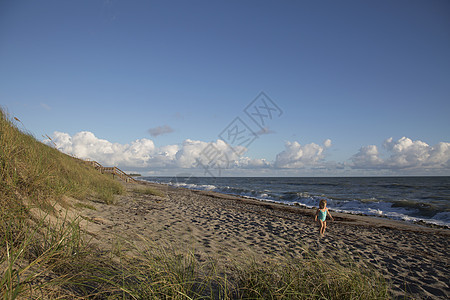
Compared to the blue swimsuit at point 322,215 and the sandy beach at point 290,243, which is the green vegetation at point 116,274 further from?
the blue swimsuit at point 322,215

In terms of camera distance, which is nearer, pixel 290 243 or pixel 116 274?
pixel 116 274

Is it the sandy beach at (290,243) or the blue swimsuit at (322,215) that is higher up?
the blue swimsuit at (322,215)

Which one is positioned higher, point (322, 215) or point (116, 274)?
point (116, 274)

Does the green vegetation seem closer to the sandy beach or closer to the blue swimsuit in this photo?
the sandy beach

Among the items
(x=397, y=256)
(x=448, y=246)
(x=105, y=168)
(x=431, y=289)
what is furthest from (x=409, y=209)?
(x=105, y=168)

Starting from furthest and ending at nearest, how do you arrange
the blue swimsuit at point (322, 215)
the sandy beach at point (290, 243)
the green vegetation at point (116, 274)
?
the blue swimsuit at point (322, 215), the sandy beach at point (290, 243), the green vegetation at point (116, 274)

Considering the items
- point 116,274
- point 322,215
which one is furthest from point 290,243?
point 116,274

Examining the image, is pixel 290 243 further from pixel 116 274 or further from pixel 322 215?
pixel 116 274

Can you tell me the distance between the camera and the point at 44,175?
439 cm

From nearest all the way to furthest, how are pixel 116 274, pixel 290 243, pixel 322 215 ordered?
pixel 116 274
pixel 290 243
pixel 322 215

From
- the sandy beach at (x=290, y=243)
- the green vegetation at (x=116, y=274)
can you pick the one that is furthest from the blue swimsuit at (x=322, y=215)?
the green vegetation at (x=116, y=274)

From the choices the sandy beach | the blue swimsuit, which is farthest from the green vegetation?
the blue swimsuit

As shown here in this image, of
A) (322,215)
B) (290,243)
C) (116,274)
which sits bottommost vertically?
(290,243)

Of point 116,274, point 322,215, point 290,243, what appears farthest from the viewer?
point 322,215
